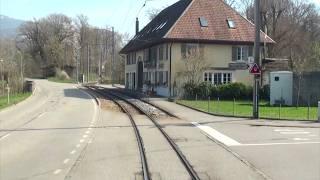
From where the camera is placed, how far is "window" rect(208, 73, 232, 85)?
171 ft

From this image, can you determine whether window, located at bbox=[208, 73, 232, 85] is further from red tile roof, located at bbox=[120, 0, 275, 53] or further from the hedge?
the hedge

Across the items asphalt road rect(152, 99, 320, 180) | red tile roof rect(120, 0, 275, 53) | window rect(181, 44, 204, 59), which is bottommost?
asphalt road rect(152, 99, 320, 180)

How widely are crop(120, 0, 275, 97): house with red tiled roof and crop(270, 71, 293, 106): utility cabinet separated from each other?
28.5 feet

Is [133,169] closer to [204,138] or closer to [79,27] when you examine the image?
[204,138]

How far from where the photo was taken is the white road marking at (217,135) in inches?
742

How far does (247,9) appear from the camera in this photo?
78625 millimetres

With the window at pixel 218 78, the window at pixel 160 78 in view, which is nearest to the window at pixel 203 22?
the window at pixel 218 78

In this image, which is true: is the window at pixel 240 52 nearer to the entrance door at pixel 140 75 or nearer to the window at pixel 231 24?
the window at pixel 231 24

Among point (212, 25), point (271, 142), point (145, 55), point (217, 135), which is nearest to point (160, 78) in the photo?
point (212, 25)

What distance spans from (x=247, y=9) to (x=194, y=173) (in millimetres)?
68138

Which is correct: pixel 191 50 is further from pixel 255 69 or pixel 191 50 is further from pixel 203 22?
pixel 255 69

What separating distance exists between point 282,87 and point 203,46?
12271mm

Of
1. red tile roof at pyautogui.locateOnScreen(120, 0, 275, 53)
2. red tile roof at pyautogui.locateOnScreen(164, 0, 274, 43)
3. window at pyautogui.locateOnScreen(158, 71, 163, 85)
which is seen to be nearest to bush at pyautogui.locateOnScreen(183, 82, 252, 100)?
red tile roof at pyautogui.locateOnScreen(120, 0, 275, 53)

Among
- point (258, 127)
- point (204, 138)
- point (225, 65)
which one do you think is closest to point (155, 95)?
point (225, 65)
